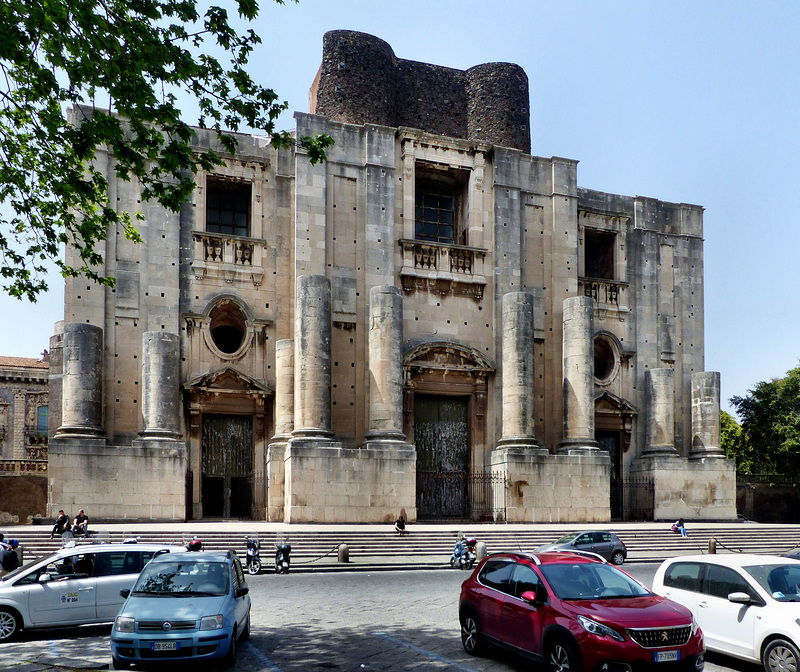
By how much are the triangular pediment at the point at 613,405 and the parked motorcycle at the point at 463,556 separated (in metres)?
14.0

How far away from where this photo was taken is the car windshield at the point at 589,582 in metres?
9.37

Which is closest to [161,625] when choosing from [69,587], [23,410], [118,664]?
[118,664]

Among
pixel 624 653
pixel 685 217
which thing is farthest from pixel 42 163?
pixel 685 217

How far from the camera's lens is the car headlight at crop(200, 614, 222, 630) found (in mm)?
9789

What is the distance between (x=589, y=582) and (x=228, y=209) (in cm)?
2587

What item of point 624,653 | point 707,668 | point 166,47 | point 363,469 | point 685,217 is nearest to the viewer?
point 624,653

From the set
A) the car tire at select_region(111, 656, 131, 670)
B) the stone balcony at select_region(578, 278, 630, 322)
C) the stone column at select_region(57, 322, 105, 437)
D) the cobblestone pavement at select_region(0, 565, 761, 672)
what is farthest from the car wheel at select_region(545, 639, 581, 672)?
the stone balcony at select_region(578, 278, 630, 322)

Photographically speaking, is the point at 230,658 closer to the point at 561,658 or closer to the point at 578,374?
the point at 561,658

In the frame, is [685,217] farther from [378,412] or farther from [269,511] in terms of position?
[269,511]

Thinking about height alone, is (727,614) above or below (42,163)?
below

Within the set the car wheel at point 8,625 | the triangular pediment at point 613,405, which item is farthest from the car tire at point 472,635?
the triangular pediment at point 613,405

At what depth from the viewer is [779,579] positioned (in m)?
9.94

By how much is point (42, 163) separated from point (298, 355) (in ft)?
56.8

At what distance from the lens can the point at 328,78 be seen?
34.2m
